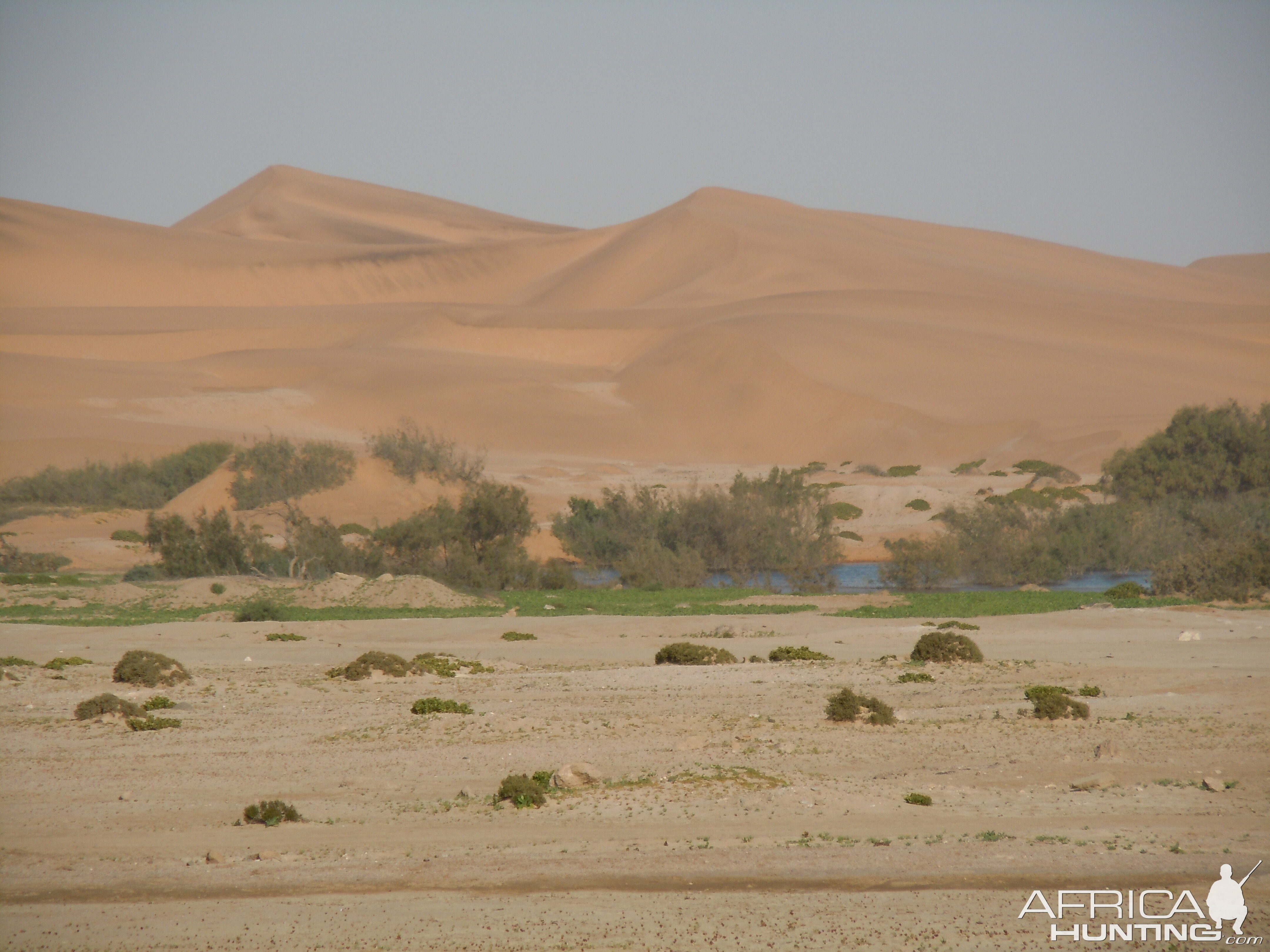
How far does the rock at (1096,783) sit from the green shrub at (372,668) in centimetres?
975

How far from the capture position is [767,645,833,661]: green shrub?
17.5 m

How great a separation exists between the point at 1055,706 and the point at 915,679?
123 inches

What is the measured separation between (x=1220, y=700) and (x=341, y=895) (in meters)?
10.6

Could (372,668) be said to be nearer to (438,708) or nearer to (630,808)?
(438,708)

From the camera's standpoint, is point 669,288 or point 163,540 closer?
point 163,540

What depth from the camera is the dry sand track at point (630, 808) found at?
713cm

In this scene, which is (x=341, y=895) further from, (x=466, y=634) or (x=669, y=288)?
(x=669, y=288)

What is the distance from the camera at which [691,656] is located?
17.6 m

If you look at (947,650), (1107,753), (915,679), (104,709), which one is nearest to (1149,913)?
(1107,753)

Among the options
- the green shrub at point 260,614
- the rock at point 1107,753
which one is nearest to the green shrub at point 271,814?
the rock at point 1107,753

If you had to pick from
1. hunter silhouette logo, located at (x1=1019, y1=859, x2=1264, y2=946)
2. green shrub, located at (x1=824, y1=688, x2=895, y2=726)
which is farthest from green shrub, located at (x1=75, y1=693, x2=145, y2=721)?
hunter silhouette logo, located at (x1=1019, y1=859, x2=1264, y2=946)

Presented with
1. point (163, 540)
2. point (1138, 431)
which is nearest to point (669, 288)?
point (1138, 431)

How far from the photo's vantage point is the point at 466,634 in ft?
70.9

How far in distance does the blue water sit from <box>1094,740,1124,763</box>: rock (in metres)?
18.8
